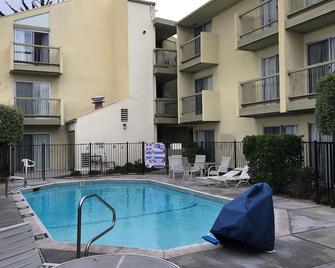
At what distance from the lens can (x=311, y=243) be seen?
707cm

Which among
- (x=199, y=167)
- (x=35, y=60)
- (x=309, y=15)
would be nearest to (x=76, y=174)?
(x=199, y=167)

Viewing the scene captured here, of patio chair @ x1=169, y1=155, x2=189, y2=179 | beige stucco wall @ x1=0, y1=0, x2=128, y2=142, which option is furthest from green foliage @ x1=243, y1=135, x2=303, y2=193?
beige stucco wall @ x1=0, y1=0, x2=128, y2=142

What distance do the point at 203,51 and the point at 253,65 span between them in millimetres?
3522

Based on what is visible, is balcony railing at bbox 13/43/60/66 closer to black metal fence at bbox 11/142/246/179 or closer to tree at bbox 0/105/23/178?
tree at bbox 0/105/23/178

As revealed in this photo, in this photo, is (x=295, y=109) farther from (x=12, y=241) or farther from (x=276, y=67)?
(x=12, y=241)

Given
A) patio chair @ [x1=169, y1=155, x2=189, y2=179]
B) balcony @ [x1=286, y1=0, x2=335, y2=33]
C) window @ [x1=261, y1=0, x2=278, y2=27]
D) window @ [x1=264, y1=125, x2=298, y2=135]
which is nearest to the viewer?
balcony @ [x1=286, y1=0, x2=335, y2=33]

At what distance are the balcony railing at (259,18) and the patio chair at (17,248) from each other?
14.8 metres

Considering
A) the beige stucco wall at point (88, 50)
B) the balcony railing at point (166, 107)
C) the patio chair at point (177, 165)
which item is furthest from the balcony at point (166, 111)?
the patio chair at point (177, 165)

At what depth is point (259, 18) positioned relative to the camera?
17.8m

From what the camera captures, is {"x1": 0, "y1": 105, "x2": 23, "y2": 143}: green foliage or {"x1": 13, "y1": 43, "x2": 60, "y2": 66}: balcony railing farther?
{"x1": 13, "y1": 43, "x2": 60, "y2": 66}: balcony railing

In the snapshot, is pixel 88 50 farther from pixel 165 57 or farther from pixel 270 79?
pixel 270 79

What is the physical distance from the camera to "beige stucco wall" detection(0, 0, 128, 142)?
81.5 ft

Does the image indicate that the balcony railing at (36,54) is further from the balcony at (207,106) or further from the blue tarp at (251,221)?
the blue tarp at (251,221)

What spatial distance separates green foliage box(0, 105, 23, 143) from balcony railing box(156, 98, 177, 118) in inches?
349
